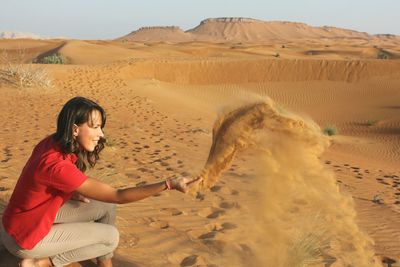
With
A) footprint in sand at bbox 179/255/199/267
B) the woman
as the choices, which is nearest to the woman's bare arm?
the woman

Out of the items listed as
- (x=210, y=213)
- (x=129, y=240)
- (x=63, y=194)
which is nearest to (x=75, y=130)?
(x=63, y=194)

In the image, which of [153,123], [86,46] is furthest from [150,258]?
[86,46]

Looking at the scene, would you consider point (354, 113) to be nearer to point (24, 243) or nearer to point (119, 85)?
point (119, 85)

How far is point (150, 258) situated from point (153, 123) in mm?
7138

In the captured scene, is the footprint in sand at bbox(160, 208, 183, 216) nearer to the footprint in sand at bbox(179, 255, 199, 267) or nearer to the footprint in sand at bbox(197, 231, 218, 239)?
the footprint in sand at bbox(197, 231, 218, 239)

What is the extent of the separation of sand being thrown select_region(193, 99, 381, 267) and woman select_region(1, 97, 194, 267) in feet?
2.02

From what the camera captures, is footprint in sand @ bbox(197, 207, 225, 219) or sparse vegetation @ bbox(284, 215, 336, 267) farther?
footprint in sand @ bbox(197, 207, 225, 219)

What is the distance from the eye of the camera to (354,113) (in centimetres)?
1783

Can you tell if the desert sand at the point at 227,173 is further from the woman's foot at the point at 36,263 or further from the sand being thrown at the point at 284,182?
the woman's foot at the point at 36,263

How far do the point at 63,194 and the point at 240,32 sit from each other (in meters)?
121

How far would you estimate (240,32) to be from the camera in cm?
11931

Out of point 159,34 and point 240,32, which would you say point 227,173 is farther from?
point 159,34

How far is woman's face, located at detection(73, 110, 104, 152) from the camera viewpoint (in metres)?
2.51

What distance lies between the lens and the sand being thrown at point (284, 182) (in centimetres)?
302
